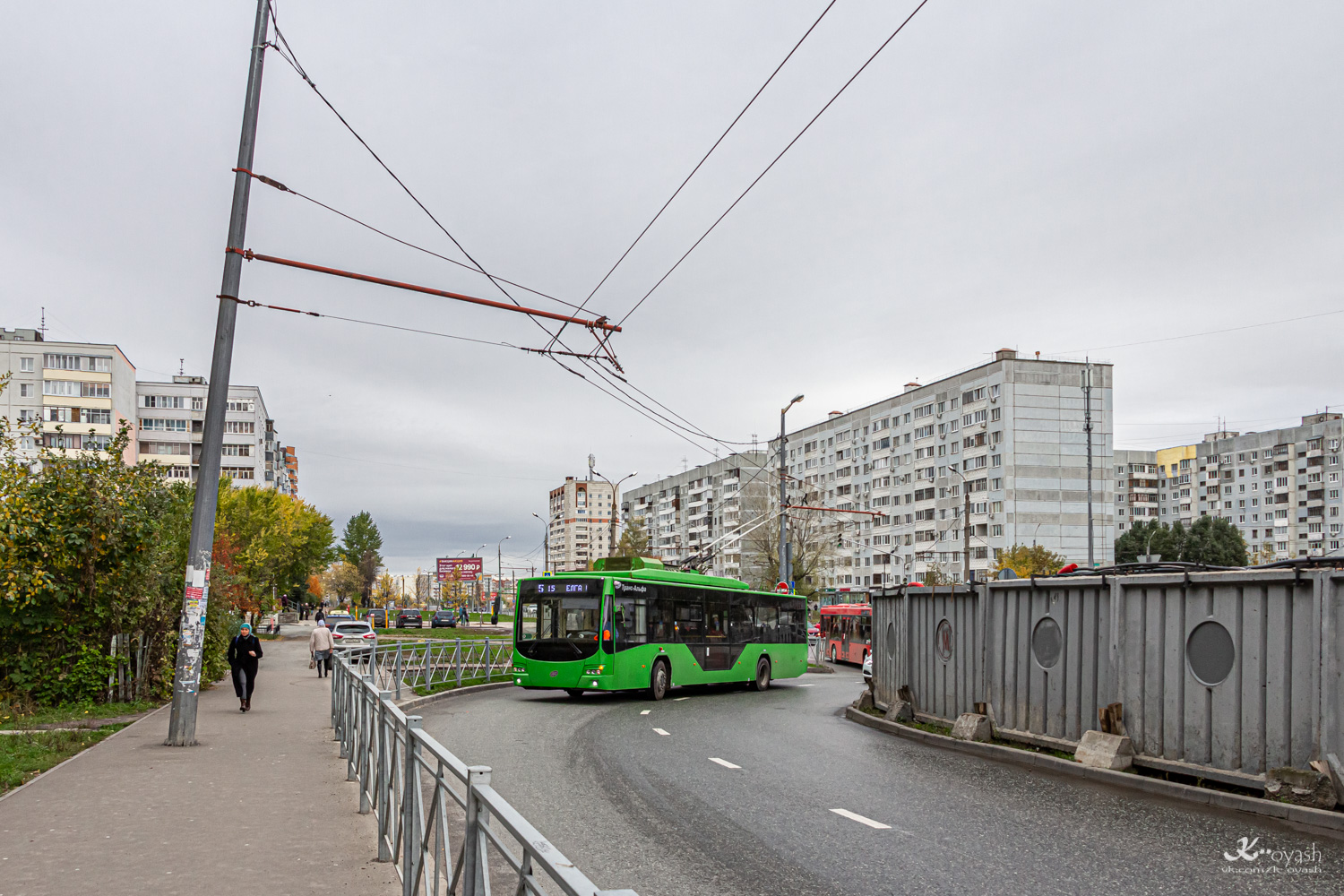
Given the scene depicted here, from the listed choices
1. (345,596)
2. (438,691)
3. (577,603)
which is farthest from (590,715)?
(345,596)

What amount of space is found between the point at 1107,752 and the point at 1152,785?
2.68 ft

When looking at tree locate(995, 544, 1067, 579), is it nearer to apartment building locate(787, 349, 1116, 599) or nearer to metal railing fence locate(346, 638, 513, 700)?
apartment building locate(787, 349, 1116, 599)

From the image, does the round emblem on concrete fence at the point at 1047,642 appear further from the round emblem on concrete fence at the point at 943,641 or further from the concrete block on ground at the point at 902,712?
the concrete block on ground at the point at 902,712

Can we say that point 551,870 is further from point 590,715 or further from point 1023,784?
point 590,715

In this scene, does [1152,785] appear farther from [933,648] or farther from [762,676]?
[762,676]

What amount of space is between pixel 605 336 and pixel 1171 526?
8834 cm

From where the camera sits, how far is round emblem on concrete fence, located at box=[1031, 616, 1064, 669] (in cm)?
1329

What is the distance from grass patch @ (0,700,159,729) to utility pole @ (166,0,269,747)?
11.9ft

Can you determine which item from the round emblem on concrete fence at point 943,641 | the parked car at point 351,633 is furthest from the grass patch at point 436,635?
the round emblem on concrete fence at point 943,641

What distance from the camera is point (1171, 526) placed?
9069 centimetres

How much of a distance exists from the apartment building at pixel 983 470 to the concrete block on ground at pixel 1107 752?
6561cm

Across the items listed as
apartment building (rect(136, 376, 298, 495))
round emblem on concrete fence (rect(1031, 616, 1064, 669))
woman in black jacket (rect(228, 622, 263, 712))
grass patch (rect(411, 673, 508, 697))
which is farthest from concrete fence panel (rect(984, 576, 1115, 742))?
apartment building (rect(136, 376, 298, 495))

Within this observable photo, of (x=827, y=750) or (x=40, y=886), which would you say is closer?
(x=40, y=886)

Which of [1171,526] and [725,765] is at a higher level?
[1171,526]
